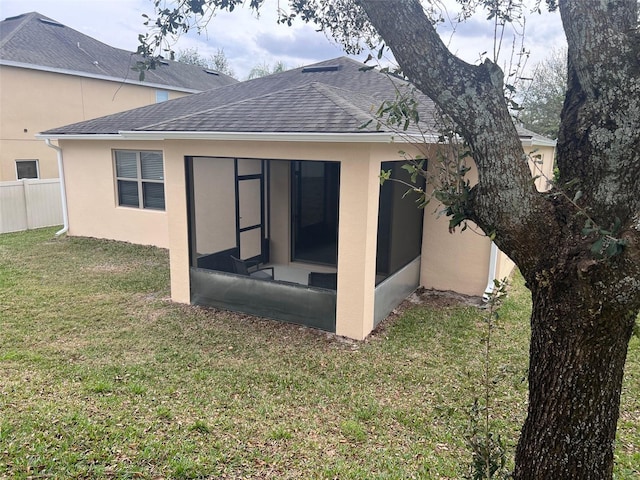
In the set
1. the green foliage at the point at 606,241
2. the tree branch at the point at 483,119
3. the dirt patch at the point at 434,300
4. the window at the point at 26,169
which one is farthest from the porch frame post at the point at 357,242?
the window at the point at 26,169

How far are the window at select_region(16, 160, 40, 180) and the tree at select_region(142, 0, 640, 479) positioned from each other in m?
18.2

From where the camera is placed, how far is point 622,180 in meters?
2.11

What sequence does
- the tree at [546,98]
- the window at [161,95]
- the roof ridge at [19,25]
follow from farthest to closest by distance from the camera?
1. the tree at [546,98]
2. the window at [161,95]
3. the roof ridge at [19,25]

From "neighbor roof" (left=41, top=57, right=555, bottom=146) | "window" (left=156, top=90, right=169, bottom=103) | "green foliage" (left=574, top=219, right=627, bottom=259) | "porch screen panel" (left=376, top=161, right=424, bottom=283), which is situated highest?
"window" (left=156, top=90, right=169, bottom=103)

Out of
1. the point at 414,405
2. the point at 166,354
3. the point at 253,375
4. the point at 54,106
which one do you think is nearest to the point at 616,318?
the point at 414,405

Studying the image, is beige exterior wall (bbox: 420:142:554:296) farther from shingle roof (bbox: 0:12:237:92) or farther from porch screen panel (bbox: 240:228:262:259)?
shingle roof (bbox: 0:12:237:92)

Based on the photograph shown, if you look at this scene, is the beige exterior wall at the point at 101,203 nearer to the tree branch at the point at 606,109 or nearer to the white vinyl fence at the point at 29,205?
the white vinyl fence at the point at 29,205

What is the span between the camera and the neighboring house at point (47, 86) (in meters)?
16.3

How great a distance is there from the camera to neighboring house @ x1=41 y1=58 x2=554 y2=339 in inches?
258

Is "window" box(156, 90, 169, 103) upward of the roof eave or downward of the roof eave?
upward

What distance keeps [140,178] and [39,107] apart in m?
8.00

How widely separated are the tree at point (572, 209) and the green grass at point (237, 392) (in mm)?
759

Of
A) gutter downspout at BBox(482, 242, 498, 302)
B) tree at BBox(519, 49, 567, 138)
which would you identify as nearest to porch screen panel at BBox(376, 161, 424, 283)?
gutter downspout at BBox(482, 242, 498, 302)

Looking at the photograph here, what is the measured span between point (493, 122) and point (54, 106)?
1933 cm
